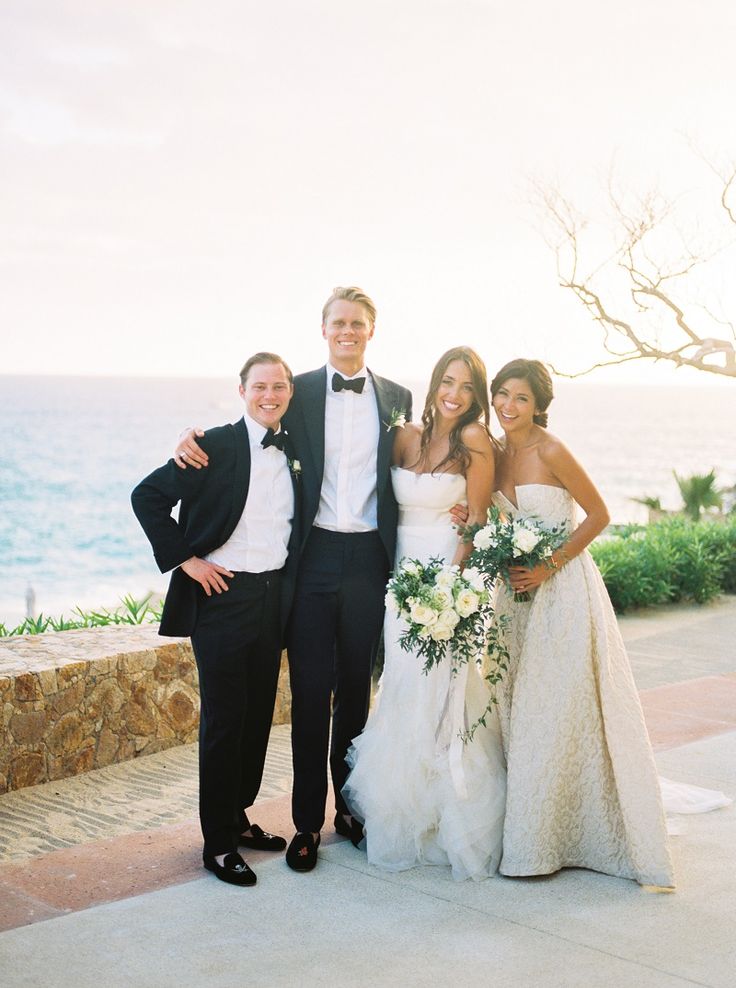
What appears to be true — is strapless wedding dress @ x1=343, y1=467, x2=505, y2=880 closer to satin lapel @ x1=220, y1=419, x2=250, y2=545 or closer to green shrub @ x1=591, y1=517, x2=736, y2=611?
satin lapel @ x1=220, y1=419, x2=250, y2=545

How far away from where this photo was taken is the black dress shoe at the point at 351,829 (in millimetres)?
4887

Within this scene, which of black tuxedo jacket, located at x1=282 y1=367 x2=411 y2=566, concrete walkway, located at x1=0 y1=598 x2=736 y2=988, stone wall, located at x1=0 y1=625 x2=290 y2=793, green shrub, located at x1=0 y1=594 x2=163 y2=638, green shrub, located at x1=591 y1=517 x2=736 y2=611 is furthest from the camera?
green shrub, located at x1=591 y1=517 x2=736 y2=611

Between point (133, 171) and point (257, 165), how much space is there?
1008 centimetres

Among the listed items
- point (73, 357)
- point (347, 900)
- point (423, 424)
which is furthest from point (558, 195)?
point (73, 357)

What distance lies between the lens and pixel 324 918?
4.12m

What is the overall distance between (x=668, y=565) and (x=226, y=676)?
8.64 m

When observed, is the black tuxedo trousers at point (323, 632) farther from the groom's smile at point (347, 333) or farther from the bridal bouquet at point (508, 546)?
the groom's smile at point (347, 333)

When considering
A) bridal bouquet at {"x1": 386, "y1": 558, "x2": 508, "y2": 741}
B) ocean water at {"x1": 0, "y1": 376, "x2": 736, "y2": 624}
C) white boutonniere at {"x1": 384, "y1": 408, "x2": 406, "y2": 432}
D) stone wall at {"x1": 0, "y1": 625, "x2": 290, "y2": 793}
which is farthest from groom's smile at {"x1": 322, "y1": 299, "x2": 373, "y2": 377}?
ocean water at {"x1": 0, "y1": 376, "x2": 736, "y2": 624}

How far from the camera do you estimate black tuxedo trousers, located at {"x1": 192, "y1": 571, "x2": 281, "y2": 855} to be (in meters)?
4.58

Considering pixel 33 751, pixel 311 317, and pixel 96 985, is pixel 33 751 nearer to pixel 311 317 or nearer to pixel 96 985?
pixel 96 985

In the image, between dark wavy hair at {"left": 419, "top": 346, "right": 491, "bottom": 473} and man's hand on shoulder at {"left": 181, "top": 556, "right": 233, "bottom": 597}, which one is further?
dark wavy hair at {"left": 419, "top": 346, "right": 491, "bottom": 473}

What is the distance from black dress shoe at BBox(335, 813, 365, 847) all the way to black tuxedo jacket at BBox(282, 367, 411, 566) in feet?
3.66

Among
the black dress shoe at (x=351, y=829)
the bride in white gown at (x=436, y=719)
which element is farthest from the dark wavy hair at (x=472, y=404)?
the black dress shoe at (x=351, y=829)

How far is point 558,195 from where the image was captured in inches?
704
